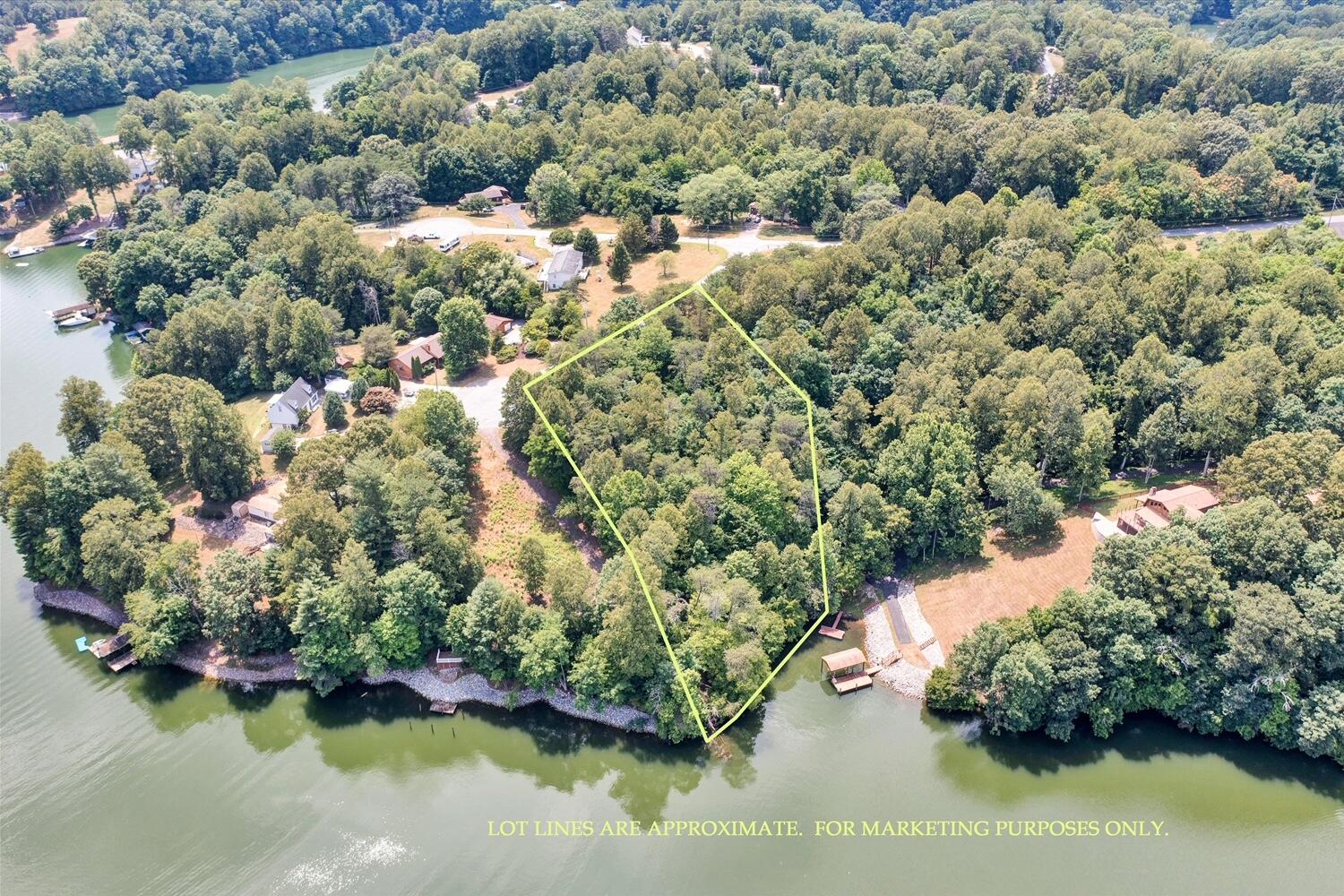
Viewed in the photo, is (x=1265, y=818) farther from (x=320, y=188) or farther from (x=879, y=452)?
(x=320, y=188)

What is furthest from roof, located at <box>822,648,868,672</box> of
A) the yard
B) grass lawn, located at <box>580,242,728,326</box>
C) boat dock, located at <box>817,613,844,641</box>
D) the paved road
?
the paved road

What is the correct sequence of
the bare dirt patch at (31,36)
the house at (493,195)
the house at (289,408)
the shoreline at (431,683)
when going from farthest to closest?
the bare dirt patch at (31,36) < the house at (493,195) < the house at (289,408) < the shoreline at (431,683)

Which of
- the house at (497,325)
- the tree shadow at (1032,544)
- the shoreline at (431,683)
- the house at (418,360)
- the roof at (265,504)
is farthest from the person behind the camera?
the house at (497,325)

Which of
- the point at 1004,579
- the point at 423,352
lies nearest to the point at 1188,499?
the point at 1004,579

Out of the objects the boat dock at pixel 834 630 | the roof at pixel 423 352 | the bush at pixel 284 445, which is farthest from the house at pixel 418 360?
the boat dock at pixel 834 630

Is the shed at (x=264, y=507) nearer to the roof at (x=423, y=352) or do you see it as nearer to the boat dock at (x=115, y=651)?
the boat dock at (x=115, y=651)

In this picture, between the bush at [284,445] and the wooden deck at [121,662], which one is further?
the bush at [284,445]
